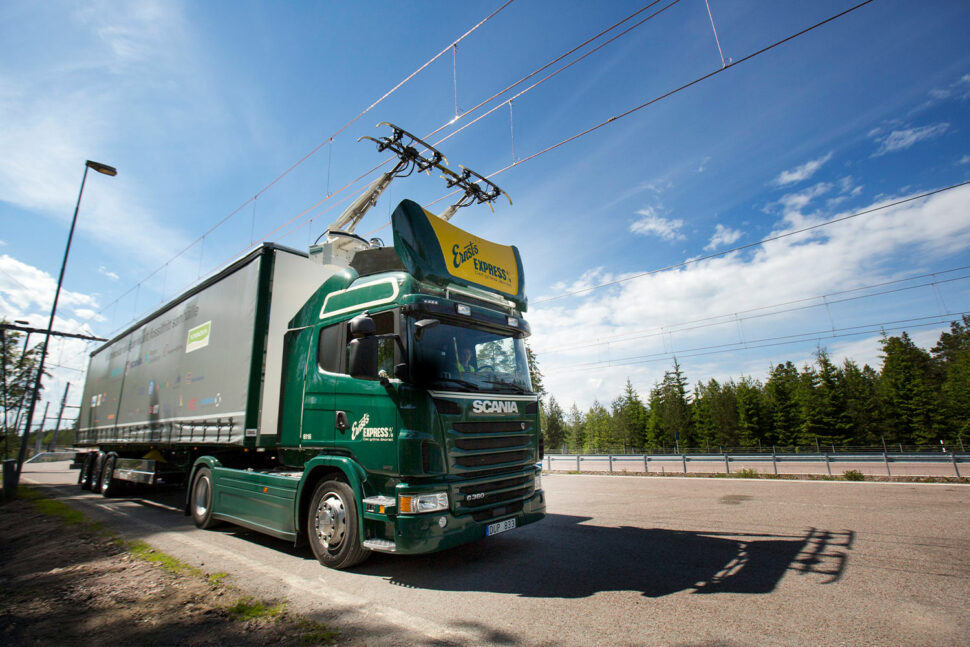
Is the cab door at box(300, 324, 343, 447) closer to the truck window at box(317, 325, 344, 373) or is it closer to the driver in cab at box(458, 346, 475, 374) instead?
the truck window at box(317, 325, 344, 373)

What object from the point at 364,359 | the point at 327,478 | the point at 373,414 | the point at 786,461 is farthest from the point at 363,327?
the point at 786,461

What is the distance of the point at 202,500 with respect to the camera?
721 centimetres

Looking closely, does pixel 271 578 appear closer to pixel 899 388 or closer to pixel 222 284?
pixel 222 284

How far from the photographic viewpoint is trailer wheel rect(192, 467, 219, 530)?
693 centimetres

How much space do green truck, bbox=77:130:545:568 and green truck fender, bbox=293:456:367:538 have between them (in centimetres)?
2

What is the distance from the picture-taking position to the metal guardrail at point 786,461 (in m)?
15.0

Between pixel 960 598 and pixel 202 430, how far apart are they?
369 inches

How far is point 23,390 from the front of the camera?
2861 centimetres

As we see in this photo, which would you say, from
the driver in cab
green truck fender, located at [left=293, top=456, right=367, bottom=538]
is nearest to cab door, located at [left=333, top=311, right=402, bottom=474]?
green truck fender, located at [left=293, top=456, right=367, bottom=538]

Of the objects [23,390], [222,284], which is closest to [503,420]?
[222,284]

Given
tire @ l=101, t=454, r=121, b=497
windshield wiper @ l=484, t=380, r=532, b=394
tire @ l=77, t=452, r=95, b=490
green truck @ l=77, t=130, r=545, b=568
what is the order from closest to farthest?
green truck @ l=77, t=130, r=545, b=568
windshield wiper @ l=484, t=380, r=532, b=394
tire @ l=101, t=454, r=121, b=497
tire @ l=77, t=452, r=95, b=490

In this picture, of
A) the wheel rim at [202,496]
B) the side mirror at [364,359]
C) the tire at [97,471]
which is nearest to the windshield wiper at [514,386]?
the side mirror at [364,359]

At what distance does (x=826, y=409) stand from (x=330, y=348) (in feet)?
184

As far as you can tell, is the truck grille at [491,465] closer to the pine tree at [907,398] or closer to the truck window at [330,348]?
the truck window at [330,348]
